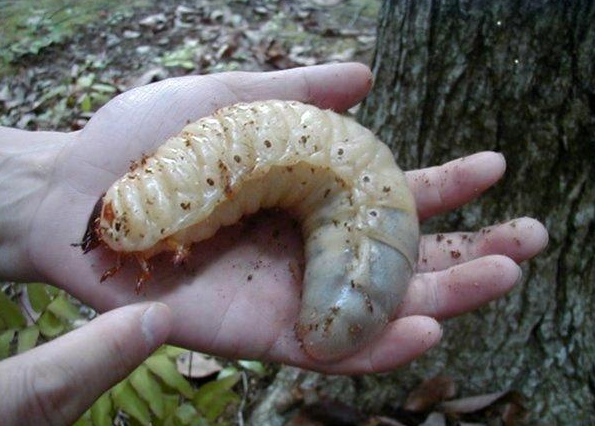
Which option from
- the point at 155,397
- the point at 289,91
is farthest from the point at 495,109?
the point at 155,397

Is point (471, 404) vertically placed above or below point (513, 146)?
below

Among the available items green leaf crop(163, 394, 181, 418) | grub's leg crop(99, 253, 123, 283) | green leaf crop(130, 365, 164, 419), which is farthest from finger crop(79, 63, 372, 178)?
green leaf crop(163, 394, 181, 418)

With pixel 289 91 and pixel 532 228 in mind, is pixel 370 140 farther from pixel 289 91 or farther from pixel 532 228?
pixel 532 228

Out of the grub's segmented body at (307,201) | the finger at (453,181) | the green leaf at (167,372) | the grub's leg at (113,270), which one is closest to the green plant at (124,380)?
the green leaf at (167,372)

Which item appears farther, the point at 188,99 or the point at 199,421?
the point at 188,99

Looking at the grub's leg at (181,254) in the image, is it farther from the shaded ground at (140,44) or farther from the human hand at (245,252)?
the shaded ground at (140,44)

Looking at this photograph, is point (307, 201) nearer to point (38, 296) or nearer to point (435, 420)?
point (38, 296)

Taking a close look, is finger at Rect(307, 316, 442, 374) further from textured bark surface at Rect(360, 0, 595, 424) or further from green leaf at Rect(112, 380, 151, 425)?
textured bark surface at Rect(360, 0, 595, 424)

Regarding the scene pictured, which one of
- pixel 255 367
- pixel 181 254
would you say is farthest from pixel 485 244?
pixel 255 367
